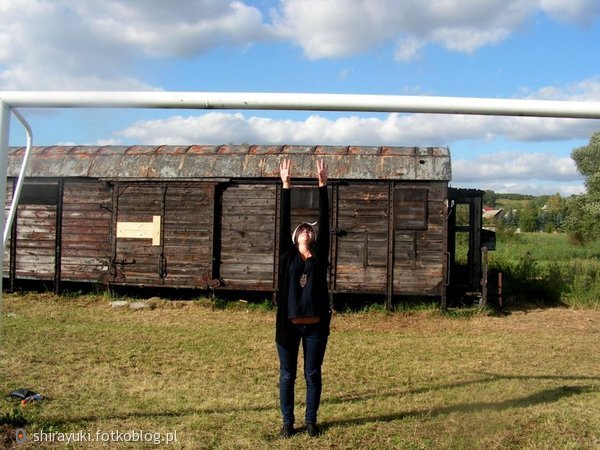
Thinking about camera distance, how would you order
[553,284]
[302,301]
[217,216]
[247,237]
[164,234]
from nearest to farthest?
[302,301], [247,237], [217,216], [164,234], [553,284]

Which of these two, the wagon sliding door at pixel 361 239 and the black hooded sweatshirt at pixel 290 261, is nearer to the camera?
the black hooded sweatshirt at pixel 290 261

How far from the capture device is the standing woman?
4.46 m

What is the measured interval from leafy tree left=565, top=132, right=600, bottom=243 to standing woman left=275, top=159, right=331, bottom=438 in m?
22.6

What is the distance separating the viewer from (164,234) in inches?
475

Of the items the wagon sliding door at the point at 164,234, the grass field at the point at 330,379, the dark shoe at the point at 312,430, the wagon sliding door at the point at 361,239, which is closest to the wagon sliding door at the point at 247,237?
the wagon sliding door at the point at 164,234

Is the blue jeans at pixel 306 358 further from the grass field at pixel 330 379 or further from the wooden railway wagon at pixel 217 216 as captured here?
the wooden railway wagon at pixel 217 216

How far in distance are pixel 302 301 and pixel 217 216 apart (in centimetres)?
766

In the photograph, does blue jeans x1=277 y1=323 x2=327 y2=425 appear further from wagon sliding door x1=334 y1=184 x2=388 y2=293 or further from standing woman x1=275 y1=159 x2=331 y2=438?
wagon sliding door x1=334 y1=184 x2=388 y2=293

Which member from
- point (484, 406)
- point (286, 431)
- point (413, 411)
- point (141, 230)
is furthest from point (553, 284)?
point (286, 431)

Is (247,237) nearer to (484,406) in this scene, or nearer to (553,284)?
(484,406)

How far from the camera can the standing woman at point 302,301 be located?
4461 mm

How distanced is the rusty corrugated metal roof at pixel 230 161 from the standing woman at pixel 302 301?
22.6ft

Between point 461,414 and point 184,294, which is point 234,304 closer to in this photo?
point 184,294

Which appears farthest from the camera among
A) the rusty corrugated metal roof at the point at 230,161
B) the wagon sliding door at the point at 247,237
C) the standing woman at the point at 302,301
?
the wagon sliding door at the point at 247,237
